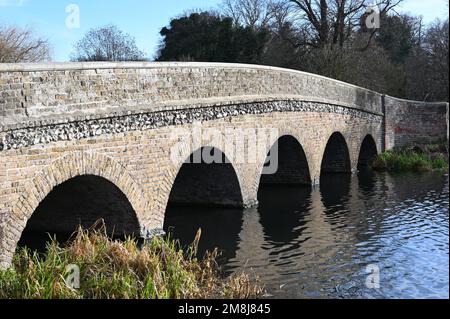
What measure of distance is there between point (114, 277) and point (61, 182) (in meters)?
2.47

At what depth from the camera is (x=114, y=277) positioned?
6.85 meters

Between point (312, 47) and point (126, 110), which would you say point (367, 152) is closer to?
point (312, 47)

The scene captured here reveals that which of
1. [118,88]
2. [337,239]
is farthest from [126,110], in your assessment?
[337,239]

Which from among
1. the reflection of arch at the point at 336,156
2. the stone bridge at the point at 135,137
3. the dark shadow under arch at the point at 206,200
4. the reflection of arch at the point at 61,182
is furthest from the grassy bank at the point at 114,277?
the reflection of arch at the point at 336,156

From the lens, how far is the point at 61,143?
865 cm

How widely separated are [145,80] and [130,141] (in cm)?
117

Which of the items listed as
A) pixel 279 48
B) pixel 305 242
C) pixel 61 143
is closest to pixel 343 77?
pixel 279 48

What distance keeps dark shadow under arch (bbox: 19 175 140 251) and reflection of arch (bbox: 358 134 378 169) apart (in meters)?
15.1

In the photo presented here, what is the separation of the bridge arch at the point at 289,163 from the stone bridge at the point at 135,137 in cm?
4

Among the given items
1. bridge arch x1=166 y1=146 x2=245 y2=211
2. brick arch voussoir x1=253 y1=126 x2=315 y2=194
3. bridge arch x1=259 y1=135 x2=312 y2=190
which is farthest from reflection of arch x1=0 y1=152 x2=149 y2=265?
bridge arch x1=259 y1=135 x2=312 y2=190

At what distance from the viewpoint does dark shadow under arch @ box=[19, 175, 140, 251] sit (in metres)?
10.2

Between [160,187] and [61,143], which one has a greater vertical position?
[61,143]

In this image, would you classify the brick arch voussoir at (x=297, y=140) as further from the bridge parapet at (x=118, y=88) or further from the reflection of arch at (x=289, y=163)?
the bridge parapet at (x=118, y=88)

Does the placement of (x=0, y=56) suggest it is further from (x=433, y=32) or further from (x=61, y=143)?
(x=433, y=32)
